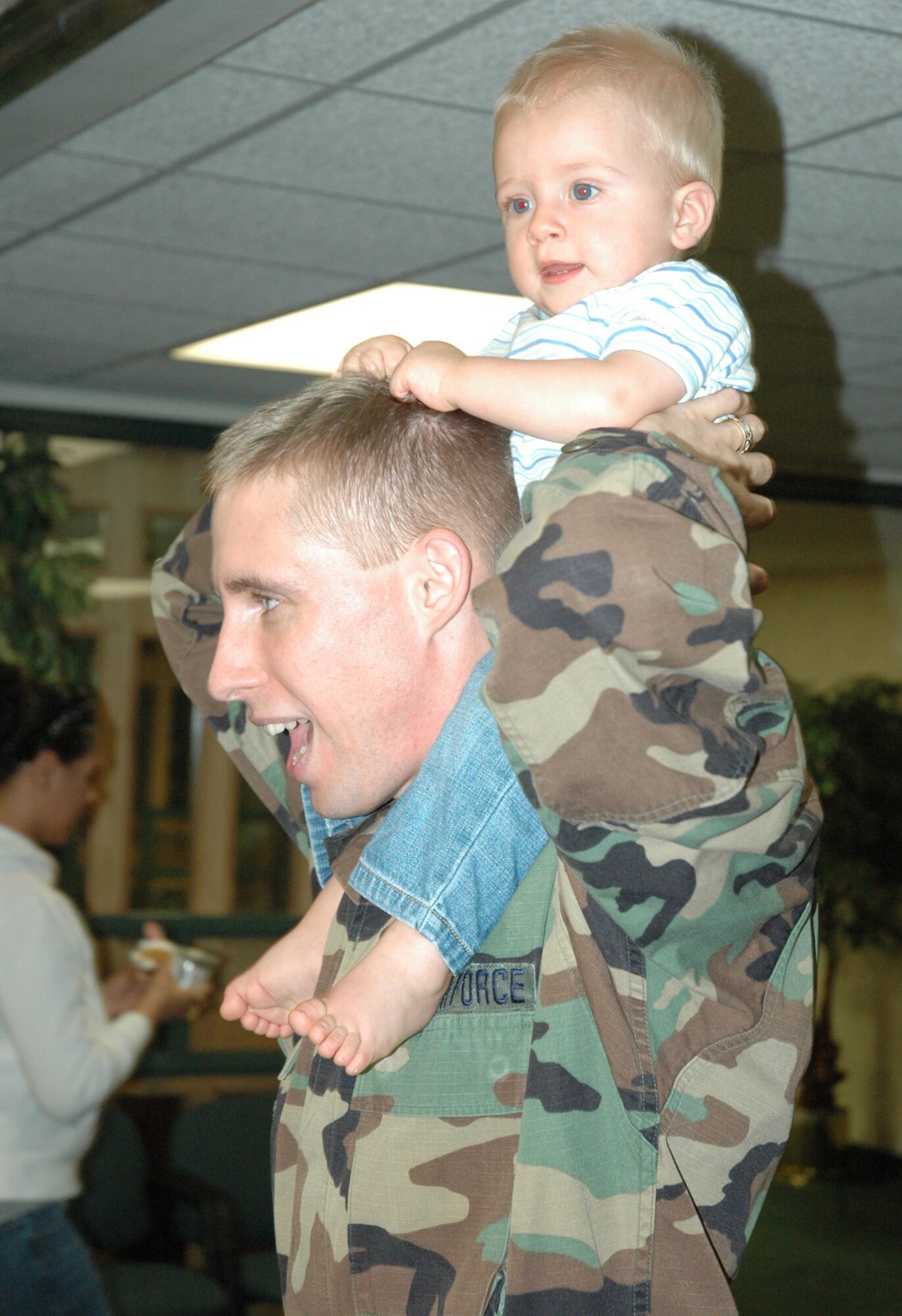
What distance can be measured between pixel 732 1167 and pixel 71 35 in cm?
252

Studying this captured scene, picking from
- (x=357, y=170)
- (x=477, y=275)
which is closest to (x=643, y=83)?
(x=357, y=170)

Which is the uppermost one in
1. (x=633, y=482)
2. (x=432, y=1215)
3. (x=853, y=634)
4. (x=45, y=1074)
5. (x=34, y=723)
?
(x=853, y=634)

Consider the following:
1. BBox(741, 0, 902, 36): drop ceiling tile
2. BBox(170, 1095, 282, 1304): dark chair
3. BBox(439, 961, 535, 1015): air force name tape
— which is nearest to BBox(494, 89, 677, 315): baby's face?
BBox(439, 961, 535, 1015): air force name tape

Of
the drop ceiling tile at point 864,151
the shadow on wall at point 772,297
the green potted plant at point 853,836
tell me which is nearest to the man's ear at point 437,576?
the shadow on wall at point 772,297

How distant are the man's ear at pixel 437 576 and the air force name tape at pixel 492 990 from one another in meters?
0.25

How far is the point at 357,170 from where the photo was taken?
11.3 ft

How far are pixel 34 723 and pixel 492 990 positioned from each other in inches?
98.6

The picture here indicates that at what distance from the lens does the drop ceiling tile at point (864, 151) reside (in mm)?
3125

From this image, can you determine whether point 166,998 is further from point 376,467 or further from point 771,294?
point 771,294

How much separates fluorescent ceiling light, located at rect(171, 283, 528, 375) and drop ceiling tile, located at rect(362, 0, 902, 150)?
62.1 inches

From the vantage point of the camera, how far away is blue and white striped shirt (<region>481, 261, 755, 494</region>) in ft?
3.50

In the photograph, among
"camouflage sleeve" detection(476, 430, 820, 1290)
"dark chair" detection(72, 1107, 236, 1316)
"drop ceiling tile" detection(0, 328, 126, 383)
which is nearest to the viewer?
"camouflage sleeve" detection(476, 430, 820, 1290)

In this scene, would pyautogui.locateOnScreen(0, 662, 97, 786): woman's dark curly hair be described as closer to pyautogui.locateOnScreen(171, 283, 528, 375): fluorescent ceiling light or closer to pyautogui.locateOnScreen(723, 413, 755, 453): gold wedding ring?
pyautogui.locateOnScreen(171, 283, 528, 375): fluorescent ceiling light

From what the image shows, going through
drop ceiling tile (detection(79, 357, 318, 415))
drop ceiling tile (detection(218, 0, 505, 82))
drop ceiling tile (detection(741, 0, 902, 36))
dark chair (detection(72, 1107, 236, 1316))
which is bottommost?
dark chair (detection(72, 1107, 236, 1316))
